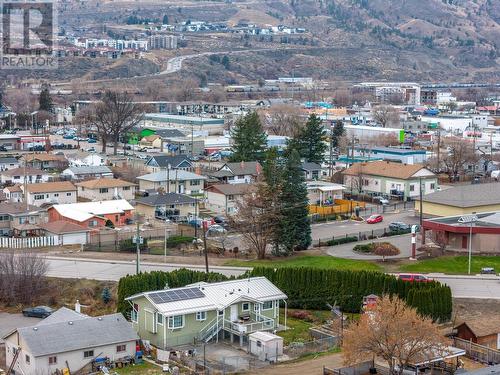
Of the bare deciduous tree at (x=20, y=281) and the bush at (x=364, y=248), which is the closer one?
the bare deciduous tree at (x=20, y=281)

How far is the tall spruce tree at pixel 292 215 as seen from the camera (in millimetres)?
36344

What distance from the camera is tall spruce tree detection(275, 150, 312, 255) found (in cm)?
3634

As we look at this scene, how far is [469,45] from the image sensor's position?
190 meters

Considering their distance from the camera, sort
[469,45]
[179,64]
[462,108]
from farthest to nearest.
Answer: [469,45]
[179,64]
[462,108]

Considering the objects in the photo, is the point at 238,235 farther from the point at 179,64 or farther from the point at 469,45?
the point at 469,45

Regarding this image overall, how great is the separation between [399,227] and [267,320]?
15.1 m

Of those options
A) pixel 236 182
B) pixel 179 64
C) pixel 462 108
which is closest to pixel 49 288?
pixel 236 182

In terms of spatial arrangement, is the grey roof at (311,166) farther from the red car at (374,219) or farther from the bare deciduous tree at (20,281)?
the bare deciduous tree at (20,281)

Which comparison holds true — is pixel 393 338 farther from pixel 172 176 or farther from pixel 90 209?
pixel 172 176

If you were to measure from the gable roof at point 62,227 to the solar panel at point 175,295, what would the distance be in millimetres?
13094

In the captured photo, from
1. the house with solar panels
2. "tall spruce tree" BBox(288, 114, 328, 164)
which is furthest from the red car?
the house with solar panels

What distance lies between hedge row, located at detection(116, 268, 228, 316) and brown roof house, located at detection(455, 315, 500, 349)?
734 cm

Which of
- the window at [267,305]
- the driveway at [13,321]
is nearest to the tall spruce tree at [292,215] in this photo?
the window at [267,305]

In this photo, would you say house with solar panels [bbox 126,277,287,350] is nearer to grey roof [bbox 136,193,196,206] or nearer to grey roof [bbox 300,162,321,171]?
grey roof [bbox 136,193,196,206]
